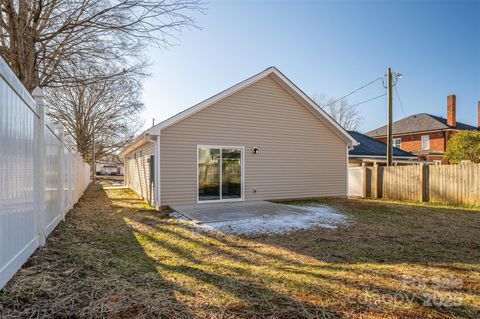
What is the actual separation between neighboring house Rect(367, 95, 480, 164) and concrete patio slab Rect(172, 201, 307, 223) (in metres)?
21.2

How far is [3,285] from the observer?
2465 millimetres

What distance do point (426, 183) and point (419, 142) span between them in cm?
1769

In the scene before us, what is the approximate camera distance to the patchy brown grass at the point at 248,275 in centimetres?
252

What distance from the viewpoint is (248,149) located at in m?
10.5

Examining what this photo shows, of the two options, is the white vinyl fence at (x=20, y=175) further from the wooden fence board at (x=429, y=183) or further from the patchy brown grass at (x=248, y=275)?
the wooden fence board at (x=429, y=183)

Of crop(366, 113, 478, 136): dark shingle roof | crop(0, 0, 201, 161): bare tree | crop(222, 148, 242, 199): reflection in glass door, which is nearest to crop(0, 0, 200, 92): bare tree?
crop(0, 0, 201, 161): bare tree

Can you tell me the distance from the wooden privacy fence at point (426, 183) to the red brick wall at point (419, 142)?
1569 cm

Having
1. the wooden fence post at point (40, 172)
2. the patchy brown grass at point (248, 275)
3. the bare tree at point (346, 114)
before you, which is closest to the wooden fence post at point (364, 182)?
the patchy brown grass at point (248, 275)

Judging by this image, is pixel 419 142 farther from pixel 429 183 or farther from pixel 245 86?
pixel 245 86

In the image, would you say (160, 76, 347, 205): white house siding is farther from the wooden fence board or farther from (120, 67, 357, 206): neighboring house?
the wooden fence board

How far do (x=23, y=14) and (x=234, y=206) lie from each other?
7.46m

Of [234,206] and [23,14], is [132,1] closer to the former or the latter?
[23,14]

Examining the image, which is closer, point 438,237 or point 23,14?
point 438,237

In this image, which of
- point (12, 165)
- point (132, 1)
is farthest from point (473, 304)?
point (132, 1)
